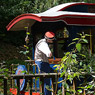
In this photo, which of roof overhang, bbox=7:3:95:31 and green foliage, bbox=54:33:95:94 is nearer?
green foliage, bbox=54:33:95:94

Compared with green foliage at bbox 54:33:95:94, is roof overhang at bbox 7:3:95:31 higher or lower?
higher

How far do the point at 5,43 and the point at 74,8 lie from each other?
1653 cm

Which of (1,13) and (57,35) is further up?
(1,13)

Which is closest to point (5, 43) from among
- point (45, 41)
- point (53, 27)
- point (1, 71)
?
point (53, 27)

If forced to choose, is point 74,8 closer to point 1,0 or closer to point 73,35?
point 73,35

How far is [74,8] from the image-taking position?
33.0 ft

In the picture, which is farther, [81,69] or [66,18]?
[66,18]

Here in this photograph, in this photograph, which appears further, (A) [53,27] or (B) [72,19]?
(A) [53,27]

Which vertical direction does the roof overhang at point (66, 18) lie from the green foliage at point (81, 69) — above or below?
above

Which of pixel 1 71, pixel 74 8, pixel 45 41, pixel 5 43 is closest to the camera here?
pixel 1 71

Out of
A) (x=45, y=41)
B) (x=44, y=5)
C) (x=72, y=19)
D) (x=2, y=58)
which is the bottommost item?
(x=2, y=58)

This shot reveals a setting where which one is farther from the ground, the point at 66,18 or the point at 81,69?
the point at 66,18

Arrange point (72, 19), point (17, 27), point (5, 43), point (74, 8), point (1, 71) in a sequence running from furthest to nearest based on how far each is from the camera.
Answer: point (5, 43) < point (17, 27) < point (74, 8) < point (72, 19) < point (1, 71)

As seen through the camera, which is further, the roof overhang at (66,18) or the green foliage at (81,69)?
the roof overhang at (66,18)
